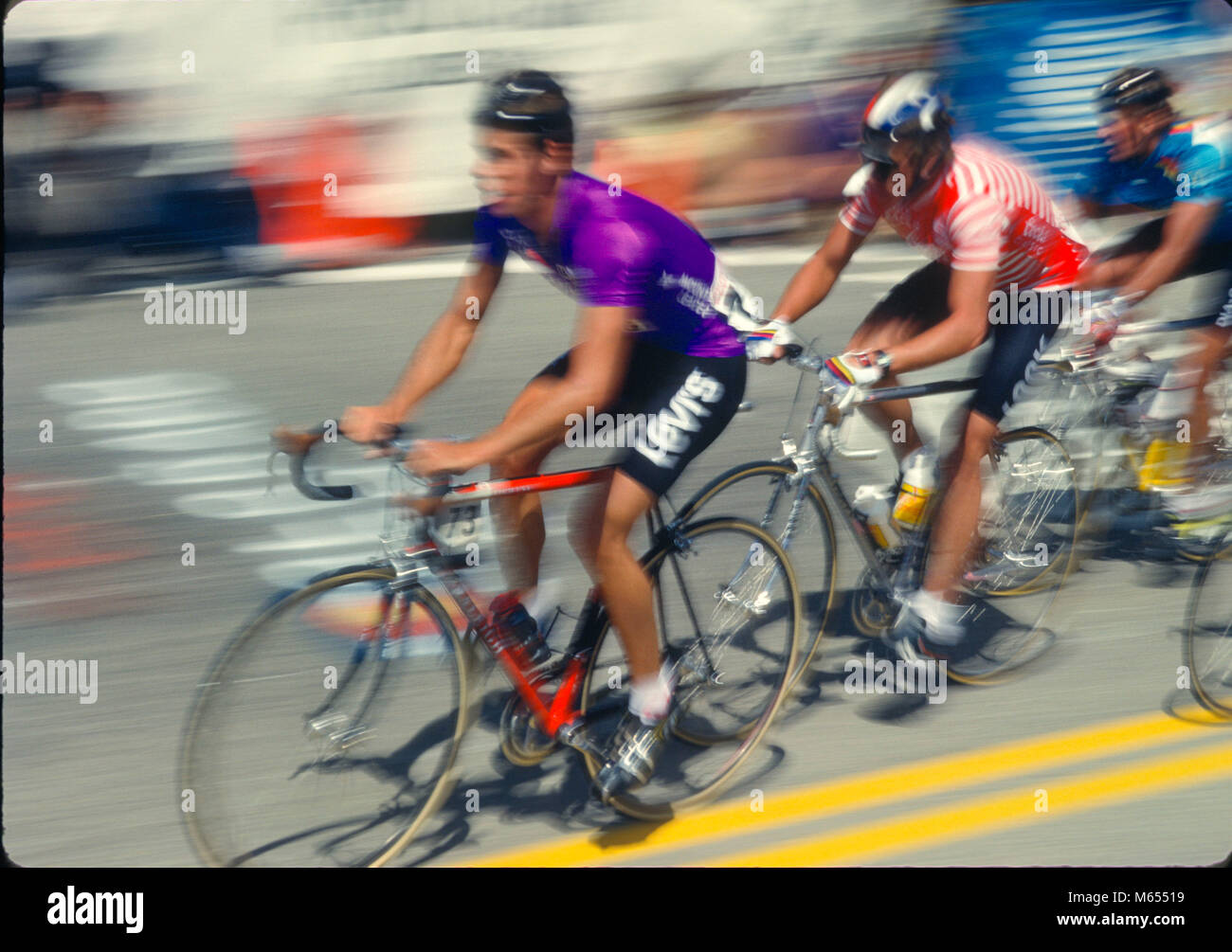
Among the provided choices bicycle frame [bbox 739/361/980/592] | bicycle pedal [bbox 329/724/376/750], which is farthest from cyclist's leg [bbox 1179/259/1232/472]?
bicycle pedal [bbox 329/724/376/750]

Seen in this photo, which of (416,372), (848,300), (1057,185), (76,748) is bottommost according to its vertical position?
(76,748)

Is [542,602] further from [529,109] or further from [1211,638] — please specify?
[1211,638]

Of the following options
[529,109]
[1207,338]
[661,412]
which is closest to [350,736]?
[661,412]

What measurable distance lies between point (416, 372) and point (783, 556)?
1180 millimetres

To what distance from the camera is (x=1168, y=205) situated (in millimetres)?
4352

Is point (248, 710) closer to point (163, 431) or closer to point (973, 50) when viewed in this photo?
point (163, 431)

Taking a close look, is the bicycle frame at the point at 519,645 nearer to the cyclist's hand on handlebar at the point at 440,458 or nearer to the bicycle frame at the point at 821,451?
the cyclist's hand on handlebar at the point at 440,458

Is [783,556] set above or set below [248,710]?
above

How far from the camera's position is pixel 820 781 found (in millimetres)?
3652

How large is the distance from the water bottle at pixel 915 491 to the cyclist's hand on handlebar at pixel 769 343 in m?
0.74

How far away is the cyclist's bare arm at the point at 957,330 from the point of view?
3.51m
